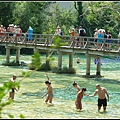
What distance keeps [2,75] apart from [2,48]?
25.1 meters

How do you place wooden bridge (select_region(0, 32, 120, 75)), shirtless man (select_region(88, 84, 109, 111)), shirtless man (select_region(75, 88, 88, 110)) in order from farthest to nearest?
1. wooden bridge (select_region(0, 32, 120, 75))
2. shirtless man (select_region(75, 88, 88, 110))
3. shirtless man (select_region(88, 84, 109, 111))

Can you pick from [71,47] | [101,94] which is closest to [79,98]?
[101,94]

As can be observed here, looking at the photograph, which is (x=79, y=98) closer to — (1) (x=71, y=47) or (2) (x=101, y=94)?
(2) (x=101, y=94)

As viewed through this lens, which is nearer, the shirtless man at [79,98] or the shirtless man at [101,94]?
the shirtless man at [101,94]

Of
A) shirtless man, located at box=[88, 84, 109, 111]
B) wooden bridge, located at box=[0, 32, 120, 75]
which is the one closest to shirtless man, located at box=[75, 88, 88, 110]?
shirtless man, located at box=[88, 84, 109, 111]

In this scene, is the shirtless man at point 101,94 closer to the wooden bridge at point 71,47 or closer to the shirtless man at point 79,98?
the shirtless man at point 79,98

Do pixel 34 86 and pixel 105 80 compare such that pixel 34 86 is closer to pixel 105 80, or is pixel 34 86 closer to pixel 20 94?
pixel 20 94

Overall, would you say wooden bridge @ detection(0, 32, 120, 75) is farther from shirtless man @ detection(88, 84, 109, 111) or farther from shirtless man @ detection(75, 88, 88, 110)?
shirtless man @ detection(88, 84, 109, 111)

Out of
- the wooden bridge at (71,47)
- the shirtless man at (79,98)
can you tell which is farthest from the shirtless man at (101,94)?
the wooden bridge at (71,47)

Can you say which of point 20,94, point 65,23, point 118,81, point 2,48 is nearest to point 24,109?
point 20,94

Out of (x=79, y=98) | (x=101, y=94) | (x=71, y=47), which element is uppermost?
(x=71, y=47)

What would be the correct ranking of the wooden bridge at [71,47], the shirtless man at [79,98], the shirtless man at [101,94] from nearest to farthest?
the shirtless man at [101,94]
the shirtless man at [79,98]
the wooden bridge at [71,47]

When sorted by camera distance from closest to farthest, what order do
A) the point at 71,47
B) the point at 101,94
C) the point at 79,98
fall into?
the point at 101,94
the point at 79,98
the point at 71,47

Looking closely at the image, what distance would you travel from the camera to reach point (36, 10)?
182ft
